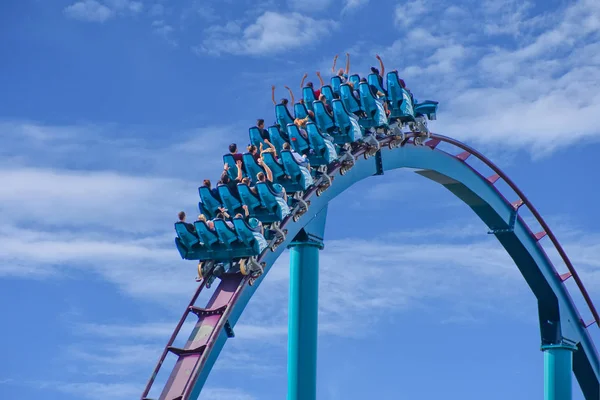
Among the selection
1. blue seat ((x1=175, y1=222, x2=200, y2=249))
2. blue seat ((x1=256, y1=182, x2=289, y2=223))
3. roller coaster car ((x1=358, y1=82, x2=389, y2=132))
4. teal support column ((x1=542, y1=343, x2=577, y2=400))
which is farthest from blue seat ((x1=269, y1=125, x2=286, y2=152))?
teal support column ((x1=542, y1=343, x2=577, y2=400))

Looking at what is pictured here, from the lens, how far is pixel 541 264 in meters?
19.0

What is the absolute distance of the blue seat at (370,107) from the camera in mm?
15867

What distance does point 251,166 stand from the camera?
14.9m

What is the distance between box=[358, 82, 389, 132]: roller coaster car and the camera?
52.1ft

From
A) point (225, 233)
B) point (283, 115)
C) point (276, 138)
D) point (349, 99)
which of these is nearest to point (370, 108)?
point (349, 99)

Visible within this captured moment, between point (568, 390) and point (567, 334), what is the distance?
2.88 feet

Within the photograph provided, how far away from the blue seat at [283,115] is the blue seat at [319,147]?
39.0 inches

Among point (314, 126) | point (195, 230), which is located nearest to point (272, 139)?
point (314, 126)

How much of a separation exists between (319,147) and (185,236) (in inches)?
79.1

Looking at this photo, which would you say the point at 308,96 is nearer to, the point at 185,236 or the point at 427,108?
the point at 427,108

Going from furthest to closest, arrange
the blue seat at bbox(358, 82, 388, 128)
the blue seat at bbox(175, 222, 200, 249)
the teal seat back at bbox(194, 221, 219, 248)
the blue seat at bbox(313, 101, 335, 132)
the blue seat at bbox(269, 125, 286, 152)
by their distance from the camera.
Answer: the blue seat at bbox(358, 82, 388, 128), the blue seat at bbox(269, 125, 286, 152), the blue seat at bbox(313, 101, 335, 132), the blue seat at bbox(175, 222, 200, 249), the teal seat back at bbox(194, 221, 219, 248)

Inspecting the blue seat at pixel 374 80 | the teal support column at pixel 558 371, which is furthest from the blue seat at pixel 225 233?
the teal support column at pixel 558 371

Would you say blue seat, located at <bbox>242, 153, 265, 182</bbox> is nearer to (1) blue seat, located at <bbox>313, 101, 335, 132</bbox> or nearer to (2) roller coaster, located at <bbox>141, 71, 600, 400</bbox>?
(2) roller coaster, located at <bbox>141, 71, 600, 400</bbox>

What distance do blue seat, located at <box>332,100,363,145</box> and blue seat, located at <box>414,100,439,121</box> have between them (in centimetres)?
142
